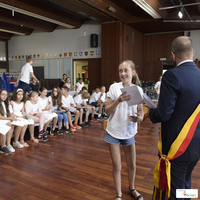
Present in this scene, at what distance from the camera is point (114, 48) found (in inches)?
351

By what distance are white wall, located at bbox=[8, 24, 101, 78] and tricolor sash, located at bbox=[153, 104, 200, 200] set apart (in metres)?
8.87

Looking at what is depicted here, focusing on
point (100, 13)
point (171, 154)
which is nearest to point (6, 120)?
point (171, 154)

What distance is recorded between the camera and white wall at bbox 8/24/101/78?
10.1 m

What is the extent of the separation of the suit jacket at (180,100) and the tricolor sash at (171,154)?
0.03 metres

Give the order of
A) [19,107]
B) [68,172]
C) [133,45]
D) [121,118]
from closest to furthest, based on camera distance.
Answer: [121,118], [68,172], [19,107], [133,45]

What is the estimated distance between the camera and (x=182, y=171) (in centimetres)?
130

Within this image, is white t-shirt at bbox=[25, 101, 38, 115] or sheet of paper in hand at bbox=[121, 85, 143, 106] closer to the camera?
sheet of paper in hand at bbox=[121, 85, 143, 106]

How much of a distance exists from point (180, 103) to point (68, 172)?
2.02 meters

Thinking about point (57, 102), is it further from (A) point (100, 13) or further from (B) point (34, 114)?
(A) point (100, 13)

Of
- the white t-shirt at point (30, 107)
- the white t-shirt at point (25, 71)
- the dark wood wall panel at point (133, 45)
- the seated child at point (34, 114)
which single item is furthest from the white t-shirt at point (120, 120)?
the dark wood wall panel at point (133, 45)

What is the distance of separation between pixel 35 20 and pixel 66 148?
8.01 metres

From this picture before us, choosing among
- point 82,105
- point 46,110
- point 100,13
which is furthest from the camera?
point 100,13

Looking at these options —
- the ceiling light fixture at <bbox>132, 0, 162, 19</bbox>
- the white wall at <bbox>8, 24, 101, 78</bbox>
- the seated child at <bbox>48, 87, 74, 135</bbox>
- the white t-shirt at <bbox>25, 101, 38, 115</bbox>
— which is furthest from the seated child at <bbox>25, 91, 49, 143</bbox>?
the white wall at <bbox>8, 24, 101, 78</bbox>

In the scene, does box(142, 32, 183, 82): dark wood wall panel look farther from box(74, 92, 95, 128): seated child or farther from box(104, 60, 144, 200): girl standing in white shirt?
box(104, 60, 144, 200): girl standing in white shirt
